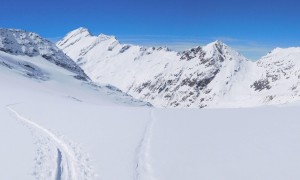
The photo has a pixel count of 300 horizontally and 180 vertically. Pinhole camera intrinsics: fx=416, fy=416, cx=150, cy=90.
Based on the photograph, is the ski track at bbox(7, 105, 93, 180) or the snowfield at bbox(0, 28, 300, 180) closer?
the ski track at bbox(7, 105, 93, 180)

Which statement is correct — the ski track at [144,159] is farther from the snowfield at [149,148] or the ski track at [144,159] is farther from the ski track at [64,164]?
the ski track at [64,164]

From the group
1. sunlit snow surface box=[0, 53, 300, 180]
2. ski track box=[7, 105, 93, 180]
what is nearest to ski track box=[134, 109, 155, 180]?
sunlit snow surface box=[0, 53, 300, 180]

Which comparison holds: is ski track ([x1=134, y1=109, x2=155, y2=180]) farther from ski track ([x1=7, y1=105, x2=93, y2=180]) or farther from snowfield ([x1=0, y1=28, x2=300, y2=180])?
ski track ([x1=7, y1=105, x2=93, y2=180])

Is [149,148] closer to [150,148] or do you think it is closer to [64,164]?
[150,148]

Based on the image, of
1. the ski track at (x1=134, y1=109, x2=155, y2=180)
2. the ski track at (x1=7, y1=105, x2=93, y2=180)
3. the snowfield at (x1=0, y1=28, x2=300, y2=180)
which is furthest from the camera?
the snowfield at (x1=0, y1=28, x2=300, y2=180)

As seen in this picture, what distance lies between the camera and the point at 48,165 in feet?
58.3

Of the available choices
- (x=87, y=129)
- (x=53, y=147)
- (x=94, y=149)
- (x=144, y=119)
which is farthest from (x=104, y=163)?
(x=144, y=119)

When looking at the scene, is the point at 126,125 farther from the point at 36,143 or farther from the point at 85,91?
the point at 85,91

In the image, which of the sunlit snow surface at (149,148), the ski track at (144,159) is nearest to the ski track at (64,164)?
the sunlit snow surface at (149,148)

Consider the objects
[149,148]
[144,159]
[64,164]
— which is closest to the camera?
[64,164]

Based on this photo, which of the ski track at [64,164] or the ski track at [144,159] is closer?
the ski track at [64,164]

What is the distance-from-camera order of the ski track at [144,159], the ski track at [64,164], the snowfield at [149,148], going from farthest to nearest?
the snowfield at [149,148] → the ski track at [144,159] → the ski track at [64,164]

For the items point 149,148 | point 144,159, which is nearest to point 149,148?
point 149,148

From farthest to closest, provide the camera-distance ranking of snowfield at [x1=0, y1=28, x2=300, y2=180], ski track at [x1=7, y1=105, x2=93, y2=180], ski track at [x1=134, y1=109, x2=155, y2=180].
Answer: snowfield at [x1=0, y1=28, x2=300, y2=180] → ski track at [x1=134, y1=109, x2=155, y2=180] → ski track at [x1=7, y1=105, x2=93, y2=180]
